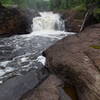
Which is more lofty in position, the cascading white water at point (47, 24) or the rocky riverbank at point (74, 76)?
the rocky riverbank at point (74, 76)

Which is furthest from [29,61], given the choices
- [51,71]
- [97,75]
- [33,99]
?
[97,75]

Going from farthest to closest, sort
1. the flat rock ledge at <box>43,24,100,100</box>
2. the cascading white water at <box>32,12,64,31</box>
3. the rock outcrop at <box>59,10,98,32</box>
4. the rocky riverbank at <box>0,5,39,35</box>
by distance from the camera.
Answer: the cascading white water at <box>32,12,64,31</box>, the rock outcrop at <box>59,10,98,32</box>, the rocky riverbank at <box>0,5,39,35</box>, the flat rock ledge at <box>43,24,100,100</box>

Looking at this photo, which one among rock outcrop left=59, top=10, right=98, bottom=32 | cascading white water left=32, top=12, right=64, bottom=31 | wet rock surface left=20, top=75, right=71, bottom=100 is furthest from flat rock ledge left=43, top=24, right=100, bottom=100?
cascading white water left=32, top=12, right=64, bottom=31

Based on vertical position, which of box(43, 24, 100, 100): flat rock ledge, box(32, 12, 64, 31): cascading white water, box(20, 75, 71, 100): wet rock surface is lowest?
box(32, 12, 64, 31): cascading white water

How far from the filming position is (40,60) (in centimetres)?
922

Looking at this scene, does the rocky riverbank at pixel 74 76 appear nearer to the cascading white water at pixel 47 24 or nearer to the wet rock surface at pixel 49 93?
the wet rock surface at pixel 49 93

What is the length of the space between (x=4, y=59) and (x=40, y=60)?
2.60 m

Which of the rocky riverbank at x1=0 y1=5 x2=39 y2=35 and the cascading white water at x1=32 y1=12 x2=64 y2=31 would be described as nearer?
the rocky riverbank at x1=0 y1=5 x2=39 y2=35

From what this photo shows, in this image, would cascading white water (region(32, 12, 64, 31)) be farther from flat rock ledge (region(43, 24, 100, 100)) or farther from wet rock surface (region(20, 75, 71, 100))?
wet rock surface (region(20, 75, 71, 100))

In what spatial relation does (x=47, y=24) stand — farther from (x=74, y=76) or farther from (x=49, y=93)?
(x=49, y=93)

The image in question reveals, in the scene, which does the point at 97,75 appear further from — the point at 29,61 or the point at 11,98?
the point at 29,61

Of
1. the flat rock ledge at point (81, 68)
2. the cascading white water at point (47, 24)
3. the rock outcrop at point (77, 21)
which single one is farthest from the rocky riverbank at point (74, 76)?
the cascading white water at point (47, 24)

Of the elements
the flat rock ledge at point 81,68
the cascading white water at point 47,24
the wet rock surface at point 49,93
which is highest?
the flat rock ledge at point 81,68

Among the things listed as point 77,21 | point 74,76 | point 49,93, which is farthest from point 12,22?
point 49,93
